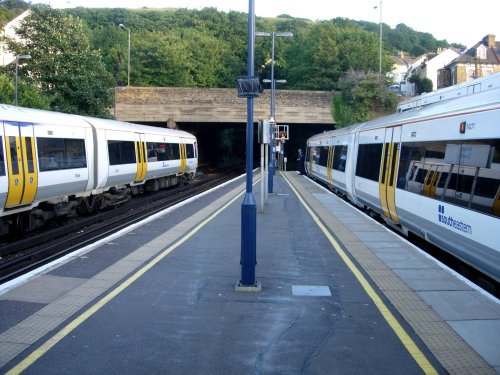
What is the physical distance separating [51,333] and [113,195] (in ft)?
51.0

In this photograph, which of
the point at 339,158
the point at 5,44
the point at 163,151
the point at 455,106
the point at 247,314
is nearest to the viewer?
the point at 247,314

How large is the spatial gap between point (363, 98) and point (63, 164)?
119 ft

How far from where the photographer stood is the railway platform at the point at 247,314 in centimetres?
518

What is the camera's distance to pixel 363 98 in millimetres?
47625

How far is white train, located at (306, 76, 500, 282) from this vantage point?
A: 7.50 metres

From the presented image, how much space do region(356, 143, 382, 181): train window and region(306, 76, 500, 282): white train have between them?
3cm

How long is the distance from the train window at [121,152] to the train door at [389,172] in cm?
959

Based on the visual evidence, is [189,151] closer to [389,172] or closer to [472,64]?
[389,172]

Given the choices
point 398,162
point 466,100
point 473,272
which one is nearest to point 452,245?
point 473,272

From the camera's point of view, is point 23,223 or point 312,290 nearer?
point 312,290

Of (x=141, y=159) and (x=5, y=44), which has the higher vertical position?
(x=5, y=44)

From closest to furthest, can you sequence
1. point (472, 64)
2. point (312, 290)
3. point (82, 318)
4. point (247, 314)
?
point (82, 318), point (247, 314), point (312, 290), point (472, 64)

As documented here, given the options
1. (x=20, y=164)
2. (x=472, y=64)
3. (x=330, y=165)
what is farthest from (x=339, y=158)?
(x=472, y=64)

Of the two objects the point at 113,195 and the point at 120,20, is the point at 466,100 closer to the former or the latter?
the point at 113,195
